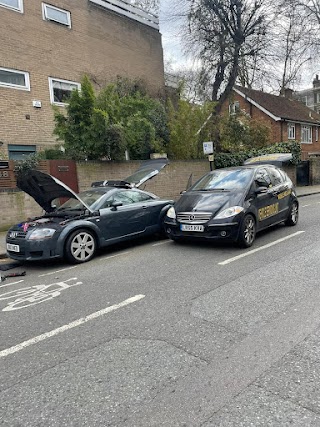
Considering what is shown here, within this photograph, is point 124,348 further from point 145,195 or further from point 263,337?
point 145,195

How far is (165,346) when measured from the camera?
3027 mm

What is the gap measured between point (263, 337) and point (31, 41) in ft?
46.4

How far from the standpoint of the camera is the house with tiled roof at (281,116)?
2828cm

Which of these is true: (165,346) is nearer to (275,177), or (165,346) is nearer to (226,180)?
(226,180)

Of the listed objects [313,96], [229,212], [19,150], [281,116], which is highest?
[313,96]

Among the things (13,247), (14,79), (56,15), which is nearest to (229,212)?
(13,247)

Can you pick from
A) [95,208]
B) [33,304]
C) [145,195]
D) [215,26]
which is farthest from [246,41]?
[33,304]

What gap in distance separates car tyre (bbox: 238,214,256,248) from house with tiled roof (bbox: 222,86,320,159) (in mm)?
21663

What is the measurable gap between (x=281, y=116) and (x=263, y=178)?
2368cm

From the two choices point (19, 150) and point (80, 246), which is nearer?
point (80, 246)

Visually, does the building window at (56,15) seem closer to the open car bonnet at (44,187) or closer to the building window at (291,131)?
the open car bonnet at (44,187)

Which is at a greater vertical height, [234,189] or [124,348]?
[234,189]

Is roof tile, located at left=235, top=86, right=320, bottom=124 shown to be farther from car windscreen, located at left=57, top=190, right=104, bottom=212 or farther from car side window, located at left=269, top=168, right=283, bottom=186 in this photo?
car windscreen, located at left=57, top=190, right=104, bottom=212

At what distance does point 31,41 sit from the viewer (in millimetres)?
13047
